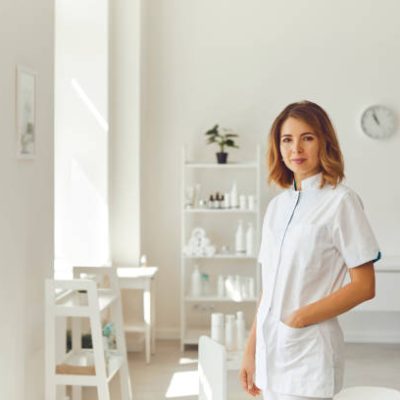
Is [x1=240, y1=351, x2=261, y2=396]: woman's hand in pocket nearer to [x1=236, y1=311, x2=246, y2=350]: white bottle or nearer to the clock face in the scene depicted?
[x1=236, y1=311, x2=246, y2=350]: white bottle

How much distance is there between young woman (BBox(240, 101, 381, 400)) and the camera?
173 cm

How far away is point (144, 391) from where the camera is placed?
467 cm

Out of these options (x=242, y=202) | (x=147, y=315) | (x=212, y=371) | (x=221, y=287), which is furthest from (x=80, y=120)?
(x=212, y=371)

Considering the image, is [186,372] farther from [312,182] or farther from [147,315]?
[312,182]

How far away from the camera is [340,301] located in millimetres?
1705

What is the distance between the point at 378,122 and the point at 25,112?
11.2ft

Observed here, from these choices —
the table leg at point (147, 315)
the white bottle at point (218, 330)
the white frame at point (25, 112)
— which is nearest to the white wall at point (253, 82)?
the table leg at point (147, 315)

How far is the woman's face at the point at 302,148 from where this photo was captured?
179 centimetres

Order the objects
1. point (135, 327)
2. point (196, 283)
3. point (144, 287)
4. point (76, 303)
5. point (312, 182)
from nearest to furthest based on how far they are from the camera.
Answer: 1. point (312, 182)
2. point (76, 303)
3. point (144, 287)
4. point (135, 327)
5. point (196, 283)

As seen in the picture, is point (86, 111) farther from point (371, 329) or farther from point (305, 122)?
point (305, 122)

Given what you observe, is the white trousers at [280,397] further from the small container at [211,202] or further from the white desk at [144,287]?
the small container at [211,202]

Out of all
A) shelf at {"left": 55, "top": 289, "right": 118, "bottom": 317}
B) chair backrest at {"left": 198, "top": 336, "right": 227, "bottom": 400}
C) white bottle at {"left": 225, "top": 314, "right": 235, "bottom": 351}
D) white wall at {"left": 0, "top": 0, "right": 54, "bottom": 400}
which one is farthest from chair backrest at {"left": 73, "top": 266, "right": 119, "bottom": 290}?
chair backrest at {"left": 198, "top": 336, "right": 227, "bottom": 400}

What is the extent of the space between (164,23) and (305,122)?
4.52 m

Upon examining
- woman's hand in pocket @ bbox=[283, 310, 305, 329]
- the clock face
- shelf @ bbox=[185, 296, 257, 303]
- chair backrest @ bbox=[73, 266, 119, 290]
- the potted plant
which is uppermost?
the clock face
